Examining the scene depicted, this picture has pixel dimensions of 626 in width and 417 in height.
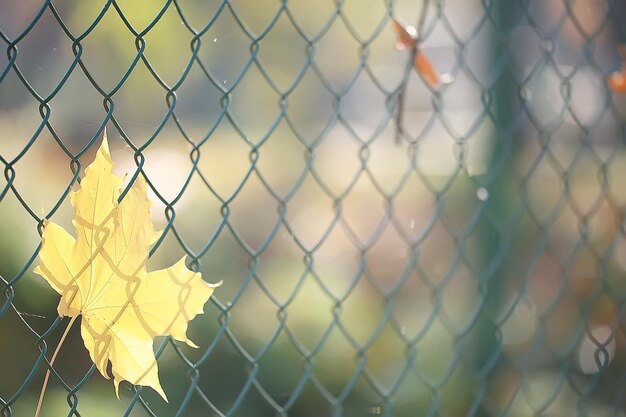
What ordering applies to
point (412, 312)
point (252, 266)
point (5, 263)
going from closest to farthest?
point (252, 266), point (5, 263), point (412, 312)

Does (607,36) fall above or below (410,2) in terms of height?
above

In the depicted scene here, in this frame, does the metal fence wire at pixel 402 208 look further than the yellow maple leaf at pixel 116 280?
Yes

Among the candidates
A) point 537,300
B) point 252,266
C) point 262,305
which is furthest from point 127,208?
point 537,300

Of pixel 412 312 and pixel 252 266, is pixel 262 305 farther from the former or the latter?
pixel 252 266

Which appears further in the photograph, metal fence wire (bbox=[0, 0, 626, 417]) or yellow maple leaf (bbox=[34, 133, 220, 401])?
metal fence wire (bbox=[0, 0, 626, 417])
